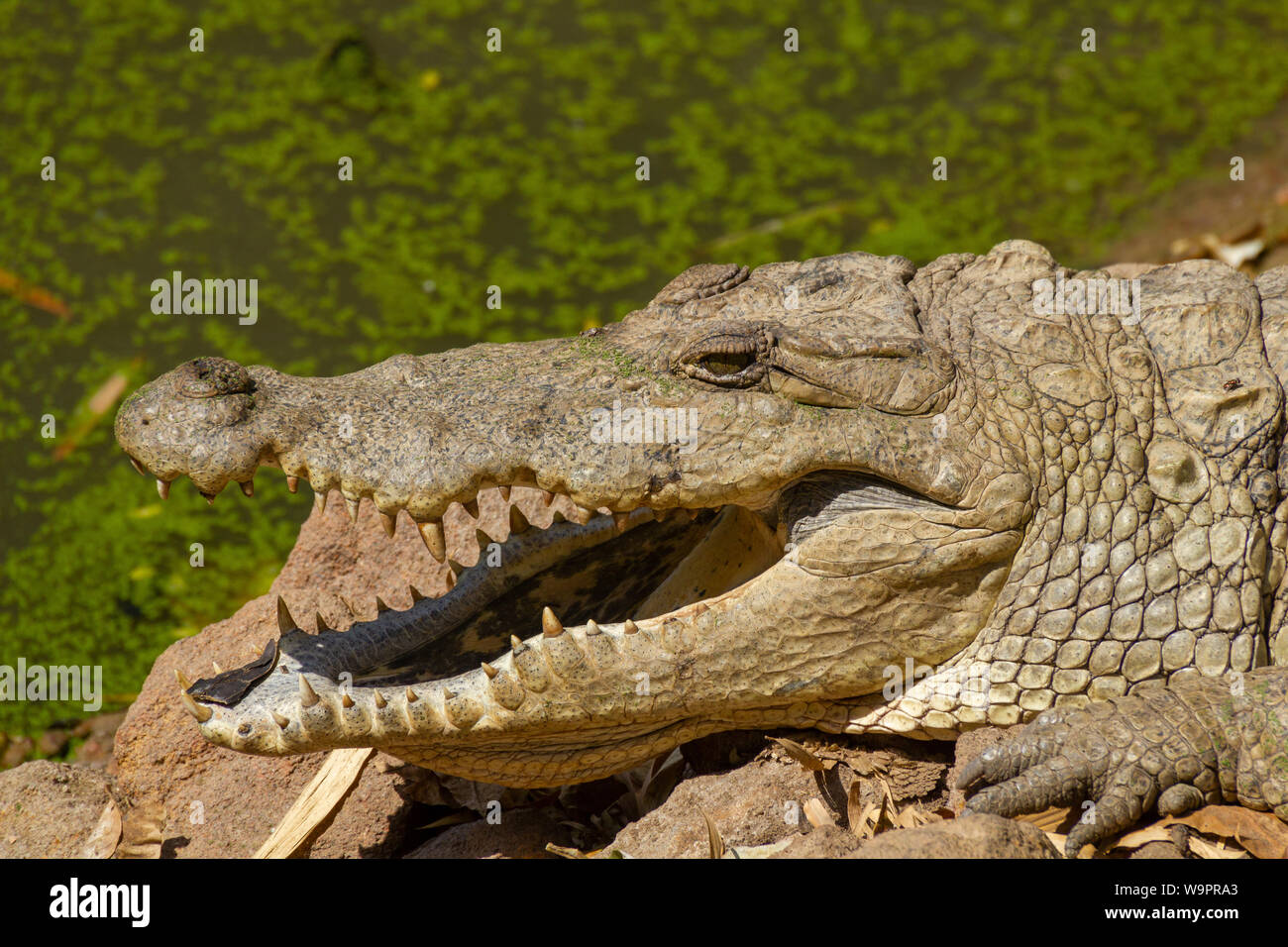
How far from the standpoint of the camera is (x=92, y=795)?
160 inches

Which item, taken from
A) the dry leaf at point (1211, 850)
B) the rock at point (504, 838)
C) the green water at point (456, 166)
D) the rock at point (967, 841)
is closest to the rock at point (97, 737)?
the green water at point (456, 166)

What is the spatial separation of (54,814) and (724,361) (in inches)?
103

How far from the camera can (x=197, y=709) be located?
3.07 metres

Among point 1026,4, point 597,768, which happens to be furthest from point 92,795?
point 1026,4

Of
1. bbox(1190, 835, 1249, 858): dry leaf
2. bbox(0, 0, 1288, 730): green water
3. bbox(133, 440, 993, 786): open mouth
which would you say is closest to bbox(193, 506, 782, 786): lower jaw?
bbox(133, 440, 993, 786): open mouth

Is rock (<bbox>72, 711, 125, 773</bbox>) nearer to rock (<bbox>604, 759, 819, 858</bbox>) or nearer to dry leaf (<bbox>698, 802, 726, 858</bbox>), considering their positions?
A: rock (<bbox>604, 759, 819, 858</bbox>)

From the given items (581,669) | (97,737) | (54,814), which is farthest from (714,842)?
(97,737)

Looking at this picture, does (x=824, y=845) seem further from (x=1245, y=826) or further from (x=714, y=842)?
(x=1245, y=826)

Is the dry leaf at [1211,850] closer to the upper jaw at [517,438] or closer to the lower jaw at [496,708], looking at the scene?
the upper jaw at [517,438]

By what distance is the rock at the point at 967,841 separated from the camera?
273 cm

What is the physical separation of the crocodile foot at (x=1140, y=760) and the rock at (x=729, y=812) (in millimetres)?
533

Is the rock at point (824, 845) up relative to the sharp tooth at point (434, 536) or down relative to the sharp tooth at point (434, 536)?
down
